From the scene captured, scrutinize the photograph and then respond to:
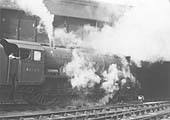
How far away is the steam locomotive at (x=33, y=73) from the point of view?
12.0m

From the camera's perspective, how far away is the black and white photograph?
1192cm

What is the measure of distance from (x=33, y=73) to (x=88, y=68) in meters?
2.69

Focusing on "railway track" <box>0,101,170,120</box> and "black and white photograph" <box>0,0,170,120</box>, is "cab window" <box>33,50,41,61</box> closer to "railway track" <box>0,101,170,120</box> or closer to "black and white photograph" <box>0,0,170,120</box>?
"black and white photograph" <box>0,0,170,120</box>

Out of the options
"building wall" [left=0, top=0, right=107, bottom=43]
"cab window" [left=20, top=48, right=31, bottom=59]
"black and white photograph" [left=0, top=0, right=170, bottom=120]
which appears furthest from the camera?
"building wall" [left=0, top=0, right=107, bottom=43]

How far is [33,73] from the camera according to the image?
40.5ft

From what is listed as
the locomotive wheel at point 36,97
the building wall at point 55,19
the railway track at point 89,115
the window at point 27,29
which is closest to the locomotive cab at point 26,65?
the locomotive wheel at point 36,97

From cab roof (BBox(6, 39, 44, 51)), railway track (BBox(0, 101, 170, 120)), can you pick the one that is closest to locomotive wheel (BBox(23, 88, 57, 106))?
cab roof (BBox(6, 39, 44, 51))

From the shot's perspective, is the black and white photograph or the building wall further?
the building wall

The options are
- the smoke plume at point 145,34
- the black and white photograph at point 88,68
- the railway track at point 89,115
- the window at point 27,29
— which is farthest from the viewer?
the window at point 27,29

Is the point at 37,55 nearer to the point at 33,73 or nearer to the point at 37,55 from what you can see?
the point at 37,55

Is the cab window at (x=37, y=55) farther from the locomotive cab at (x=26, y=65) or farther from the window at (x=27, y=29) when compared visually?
the window at (x=27, y=29)

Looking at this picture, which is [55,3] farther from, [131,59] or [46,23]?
[131,59]

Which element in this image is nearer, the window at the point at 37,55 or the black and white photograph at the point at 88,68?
the black and white photograph at the point at 88,68

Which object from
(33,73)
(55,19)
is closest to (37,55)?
(33,73)
